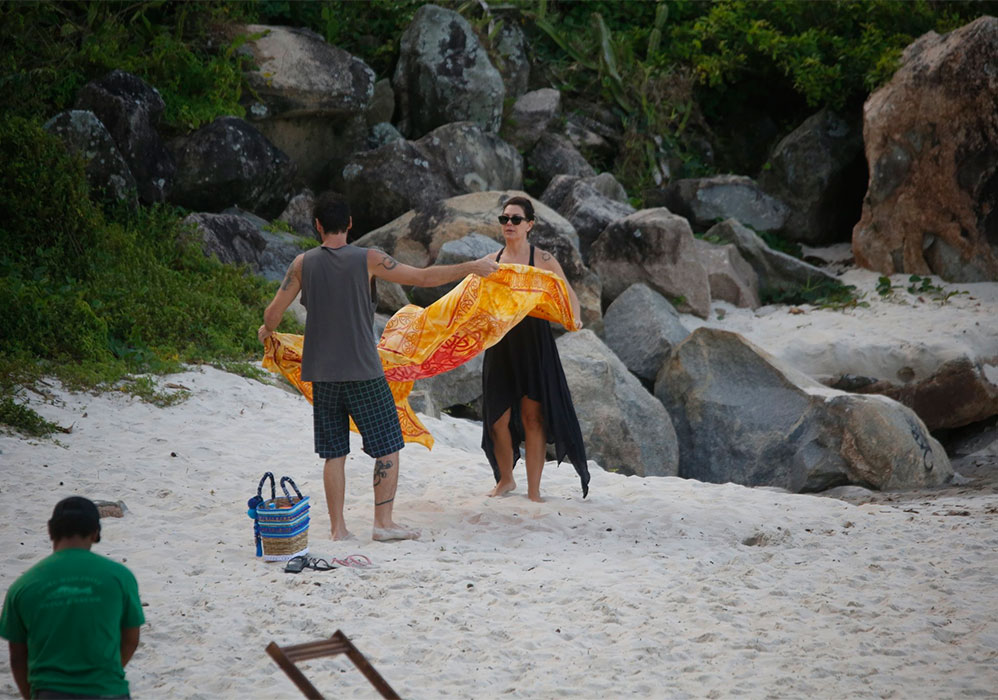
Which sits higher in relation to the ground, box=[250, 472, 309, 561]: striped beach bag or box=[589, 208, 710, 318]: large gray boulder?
box=[589, 208, 710, 318]: large gray boulder

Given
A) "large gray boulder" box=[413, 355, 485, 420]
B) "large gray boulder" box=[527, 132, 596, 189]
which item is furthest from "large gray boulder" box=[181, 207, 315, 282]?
"large gray boulder" box=[527, 132, 596, 189]

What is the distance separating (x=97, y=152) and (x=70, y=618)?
32.0 ft

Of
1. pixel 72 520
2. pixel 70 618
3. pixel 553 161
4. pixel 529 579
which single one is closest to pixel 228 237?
pixel 553 161

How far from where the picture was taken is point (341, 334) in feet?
17.5

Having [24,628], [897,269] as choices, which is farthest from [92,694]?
[897,269]

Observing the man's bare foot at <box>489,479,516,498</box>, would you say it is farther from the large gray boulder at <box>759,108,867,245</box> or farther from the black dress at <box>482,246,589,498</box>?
the large gray boulder at <box>759,108,867,245</box>

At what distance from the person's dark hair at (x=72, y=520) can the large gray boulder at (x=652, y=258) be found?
10415mm

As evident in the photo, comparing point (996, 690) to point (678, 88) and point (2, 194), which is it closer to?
point (2, 194)

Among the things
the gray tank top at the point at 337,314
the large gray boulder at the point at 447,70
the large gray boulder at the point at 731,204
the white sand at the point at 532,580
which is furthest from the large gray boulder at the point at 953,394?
the large gray boulder at the point at 447,70

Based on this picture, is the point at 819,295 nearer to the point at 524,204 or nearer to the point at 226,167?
the point at 226,167

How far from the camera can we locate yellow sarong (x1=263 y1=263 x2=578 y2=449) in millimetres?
6176

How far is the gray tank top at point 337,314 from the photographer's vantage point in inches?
209

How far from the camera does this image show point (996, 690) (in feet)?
13.0

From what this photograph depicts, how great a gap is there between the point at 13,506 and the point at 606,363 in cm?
534
